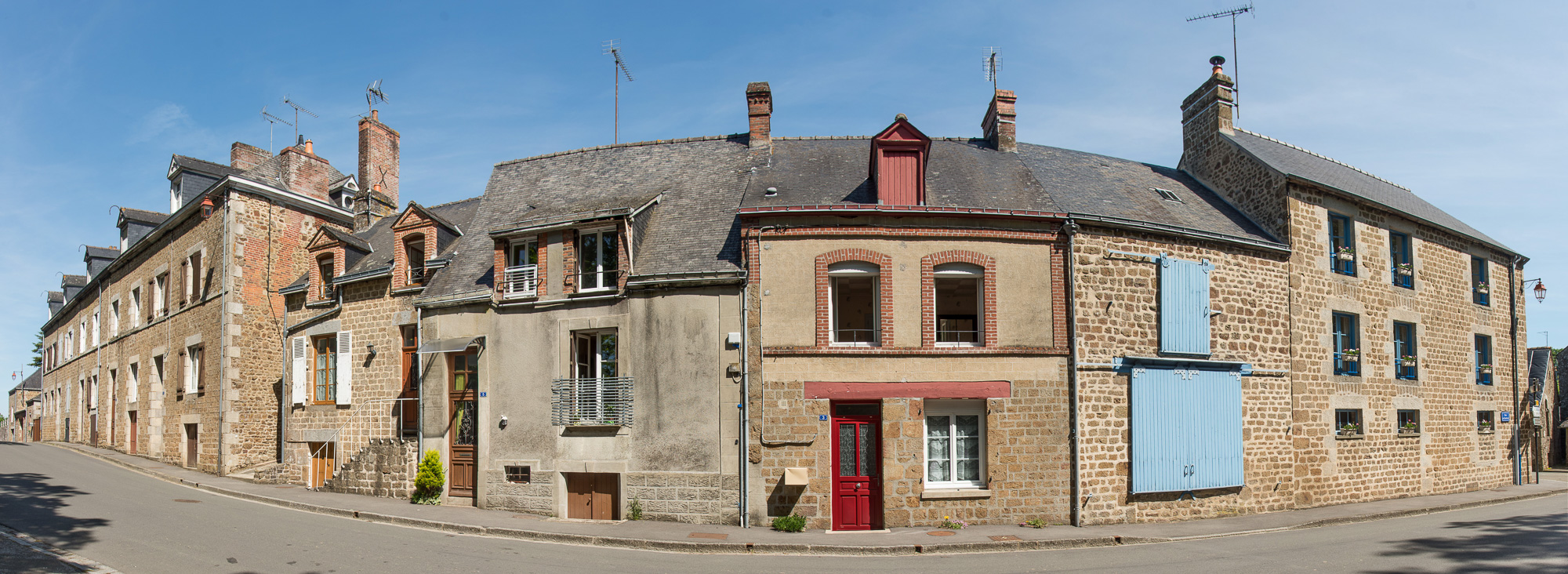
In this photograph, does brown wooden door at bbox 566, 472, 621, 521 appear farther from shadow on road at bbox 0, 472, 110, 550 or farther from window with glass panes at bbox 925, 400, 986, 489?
shadow on road at bbox 0, 472, 110, 550

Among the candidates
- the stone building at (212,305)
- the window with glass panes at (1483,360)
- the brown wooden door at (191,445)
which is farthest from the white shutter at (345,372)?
the window with glass panes at (1483,360)

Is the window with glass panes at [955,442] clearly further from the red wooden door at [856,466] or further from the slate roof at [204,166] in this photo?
the slate roof at [204,166]

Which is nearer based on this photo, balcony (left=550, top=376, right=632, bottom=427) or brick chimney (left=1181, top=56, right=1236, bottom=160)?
balcony (left=550, top=376, right=632, bottom=427)

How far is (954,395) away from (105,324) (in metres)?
31.3

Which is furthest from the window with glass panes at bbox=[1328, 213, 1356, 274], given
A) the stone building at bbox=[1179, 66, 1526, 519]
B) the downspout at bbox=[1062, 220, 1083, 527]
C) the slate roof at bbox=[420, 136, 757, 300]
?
the slate roof at bbox=[420, 136, 757, 300]

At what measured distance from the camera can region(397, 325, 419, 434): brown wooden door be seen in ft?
58.6

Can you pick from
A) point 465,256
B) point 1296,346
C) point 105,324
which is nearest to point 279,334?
point 465,256

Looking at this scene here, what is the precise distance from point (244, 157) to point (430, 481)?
50.1 ft

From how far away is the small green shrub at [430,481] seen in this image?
16.4m

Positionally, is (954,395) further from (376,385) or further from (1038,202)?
(376,385)

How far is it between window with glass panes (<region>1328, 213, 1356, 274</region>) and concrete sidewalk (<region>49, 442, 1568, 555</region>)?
4789 mm

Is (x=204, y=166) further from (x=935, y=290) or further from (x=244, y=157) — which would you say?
(x=935, y=290)

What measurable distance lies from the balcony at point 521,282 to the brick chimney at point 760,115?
17.5 ft

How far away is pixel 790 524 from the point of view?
44.6 ft
